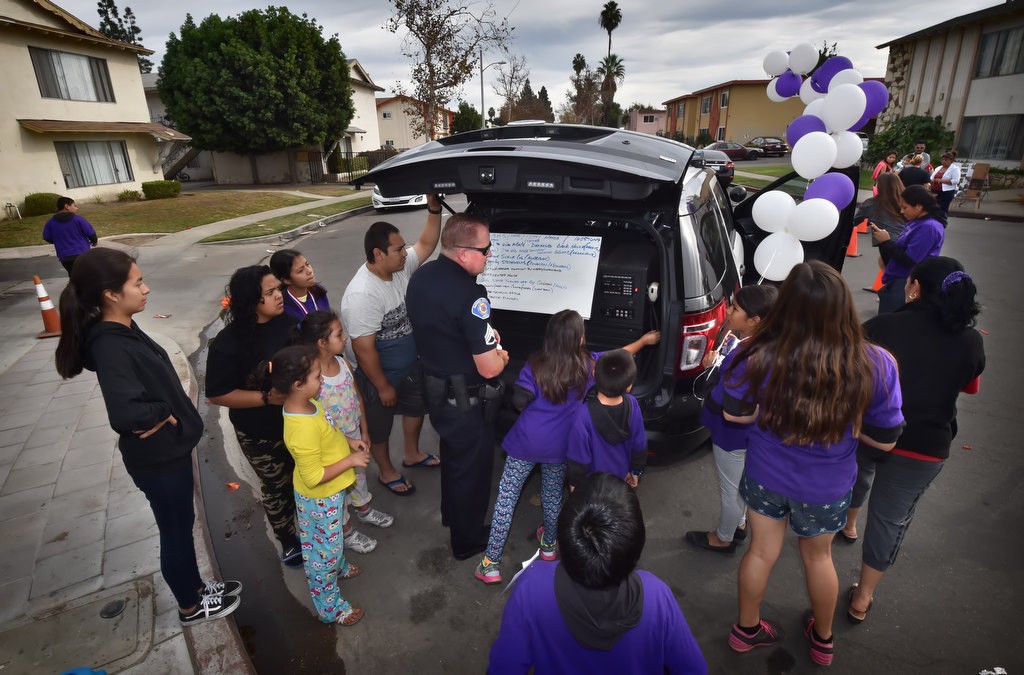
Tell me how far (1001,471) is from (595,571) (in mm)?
4215

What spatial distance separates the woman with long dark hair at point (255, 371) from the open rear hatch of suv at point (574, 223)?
93cm

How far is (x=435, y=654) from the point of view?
8.26ft

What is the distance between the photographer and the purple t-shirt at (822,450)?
2006mm

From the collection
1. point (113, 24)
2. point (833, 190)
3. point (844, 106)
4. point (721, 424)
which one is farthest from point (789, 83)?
point (113, 24)

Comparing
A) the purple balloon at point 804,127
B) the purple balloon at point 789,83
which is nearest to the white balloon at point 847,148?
the purple balloon at point 804,127

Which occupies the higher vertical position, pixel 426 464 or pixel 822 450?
pixel 822 450

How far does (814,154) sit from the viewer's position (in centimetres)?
390

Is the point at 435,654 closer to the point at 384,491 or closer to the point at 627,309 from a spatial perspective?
the point at 384,491

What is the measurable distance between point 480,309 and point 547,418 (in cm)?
66

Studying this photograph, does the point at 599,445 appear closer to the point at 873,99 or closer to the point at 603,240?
the point at 603,240

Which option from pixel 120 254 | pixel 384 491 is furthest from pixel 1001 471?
pixel 120 254

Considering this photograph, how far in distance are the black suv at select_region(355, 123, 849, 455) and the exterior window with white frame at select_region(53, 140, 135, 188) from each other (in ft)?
76.9

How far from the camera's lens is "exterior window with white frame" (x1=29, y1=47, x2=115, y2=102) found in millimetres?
18578

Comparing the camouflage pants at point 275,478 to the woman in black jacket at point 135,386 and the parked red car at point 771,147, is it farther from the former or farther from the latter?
the parked red car at point 771,147
